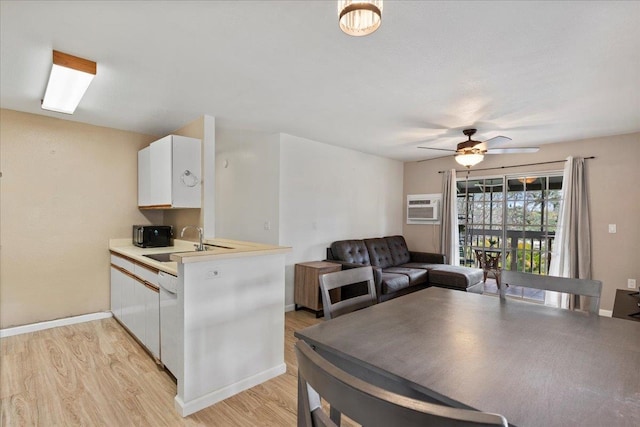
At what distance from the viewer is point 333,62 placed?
2.17 metres

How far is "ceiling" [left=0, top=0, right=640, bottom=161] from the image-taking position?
1648 millimetres

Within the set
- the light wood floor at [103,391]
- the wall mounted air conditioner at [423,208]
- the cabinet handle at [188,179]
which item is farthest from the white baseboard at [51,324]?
the wall mounted air conditioner at [423,208]

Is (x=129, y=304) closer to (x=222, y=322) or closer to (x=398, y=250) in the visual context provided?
(x=222, y=322)

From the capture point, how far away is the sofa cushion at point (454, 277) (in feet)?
13.7

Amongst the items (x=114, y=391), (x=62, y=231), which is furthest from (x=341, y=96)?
(x=62, y=231)

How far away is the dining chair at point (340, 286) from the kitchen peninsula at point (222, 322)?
2.74ft

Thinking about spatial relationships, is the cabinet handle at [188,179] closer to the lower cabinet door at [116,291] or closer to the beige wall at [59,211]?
the lower cabinet door at [116,291]

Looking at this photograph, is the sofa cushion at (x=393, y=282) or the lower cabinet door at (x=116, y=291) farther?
the sofa cushion at (x=393, y=282)

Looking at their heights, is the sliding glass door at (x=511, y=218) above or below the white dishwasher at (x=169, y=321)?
above

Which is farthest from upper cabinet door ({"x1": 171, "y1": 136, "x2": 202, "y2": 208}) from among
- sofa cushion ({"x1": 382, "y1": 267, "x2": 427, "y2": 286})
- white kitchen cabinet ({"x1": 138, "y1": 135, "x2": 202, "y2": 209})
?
sofa cushion ({"x1": 382, "y1": 267, "x2": 427, "y2": 286})

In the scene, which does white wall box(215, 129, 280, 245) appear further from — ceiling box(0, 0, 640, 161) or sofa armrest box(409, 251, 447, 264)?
sofa armrest box(409, 251, 447, 264)

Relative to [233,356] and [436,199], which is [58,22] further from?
[436,199]

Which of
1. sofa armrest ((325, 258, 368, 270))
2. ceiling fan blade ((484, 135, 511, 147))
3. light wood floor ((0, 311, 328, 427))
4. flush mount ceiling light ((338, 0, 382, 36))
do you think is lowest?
light wood floor ((0, 311, 328, 427))

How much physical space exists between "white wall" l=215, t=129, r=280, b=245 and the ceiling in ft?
2.50
